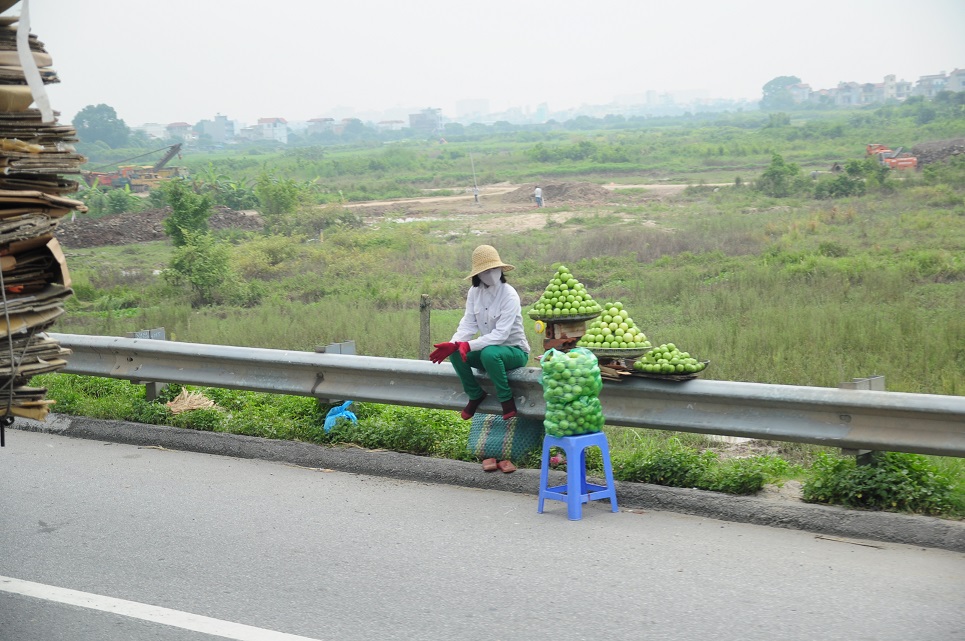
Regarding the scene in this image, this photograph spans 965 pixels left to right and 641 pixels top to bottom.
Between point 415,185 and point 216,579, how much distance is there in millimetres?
55306

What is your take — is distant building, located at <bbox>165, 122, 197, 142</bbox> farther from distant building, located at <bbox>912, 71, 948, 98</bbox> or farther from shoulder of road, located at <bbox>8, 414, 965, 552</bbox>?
shoulder of road, located at <bbox>8, 414, 965, 552</bbox>

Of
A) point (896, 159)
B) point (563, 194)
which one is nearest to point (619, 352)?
point (896, 159)

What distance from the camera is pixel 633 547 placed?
552cm

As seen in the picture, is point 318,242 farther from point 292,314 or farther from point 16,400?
point 16,400

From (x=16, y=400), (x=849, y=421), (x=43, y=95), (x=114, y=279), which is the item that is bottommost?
(x=114, y=279)

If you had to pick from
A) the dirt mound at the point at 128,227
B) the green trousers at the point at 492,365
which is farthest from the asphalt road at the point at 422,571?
the dirt mound at the point at 128,227

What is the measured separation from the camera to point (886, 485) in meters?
5.70

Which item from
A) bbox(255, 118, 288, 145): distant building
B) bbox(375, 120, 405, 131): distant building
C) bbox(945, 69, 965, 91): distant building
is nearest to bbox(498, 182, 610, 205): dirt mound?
bbox(945, 69, 965, 91): distant building

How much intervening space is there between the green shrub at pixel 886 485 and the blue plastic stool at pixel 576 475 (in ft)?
3.85

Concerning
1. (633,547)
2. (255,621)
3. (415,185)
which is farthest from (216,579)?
(415,185)

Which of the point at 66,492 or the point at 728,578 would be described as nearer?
the point at 728,578

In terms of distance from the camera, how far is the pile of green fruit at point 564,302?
7117 mm

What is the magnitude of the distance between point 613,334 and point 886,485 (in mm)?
2030

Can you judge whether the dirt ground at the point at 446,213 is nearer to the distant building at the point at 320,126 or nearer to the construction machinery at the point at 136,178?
the construction machinery at the point at 136,178
